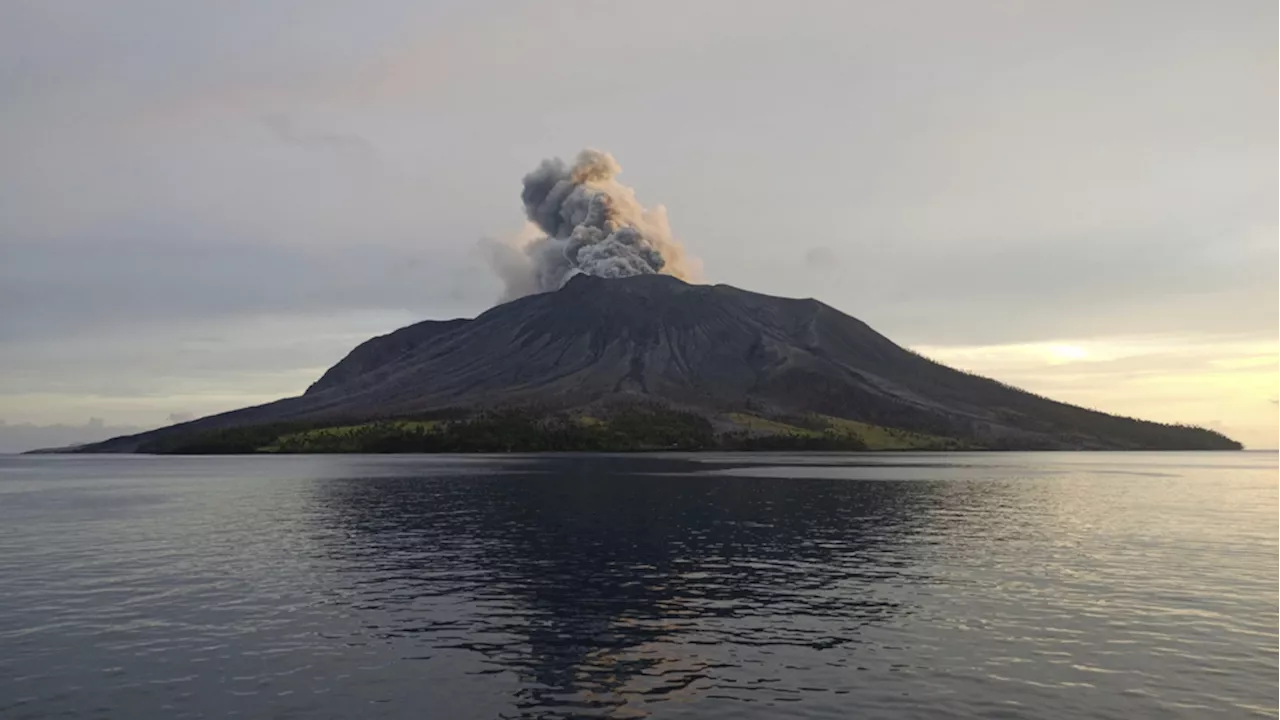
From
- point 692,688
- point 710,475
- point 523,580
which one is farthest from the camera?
point 710,475

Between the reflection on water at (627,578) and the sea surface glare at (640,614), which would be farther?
the reflection on water at (627,578)

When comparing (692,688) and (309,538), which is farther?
(309,538)

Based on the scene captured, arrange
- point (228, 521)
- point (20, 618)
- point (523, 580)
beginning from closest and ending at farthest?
point (20, 618), point (523, 580), point (228, 521)

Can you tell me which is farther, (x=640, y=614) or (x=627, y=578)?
(x=627, y=578)

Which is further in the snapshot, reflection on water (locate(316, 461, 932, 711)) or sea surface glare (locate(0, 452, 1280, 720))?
reflection on water (locate(316, 461, 932, 711))

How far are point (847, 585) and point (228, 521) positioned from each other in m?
61.1

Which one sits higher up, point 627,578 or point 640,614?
point 627,578

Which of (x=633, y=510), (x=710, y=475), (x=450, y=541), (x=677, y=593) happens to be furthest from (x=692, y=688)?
(x=710, y=475)

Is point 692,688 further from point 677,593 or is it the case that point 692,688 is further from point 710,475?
point 710,475

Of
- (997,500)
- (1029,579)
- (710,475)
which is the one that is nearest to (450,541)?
(1029,579)

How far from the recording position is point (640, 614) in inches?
1679

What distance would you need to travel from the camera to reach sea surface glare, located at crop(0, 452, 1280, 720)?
2992cm

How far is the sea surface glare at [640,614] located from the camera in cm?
2992

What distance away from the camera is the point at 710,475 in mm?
158625
